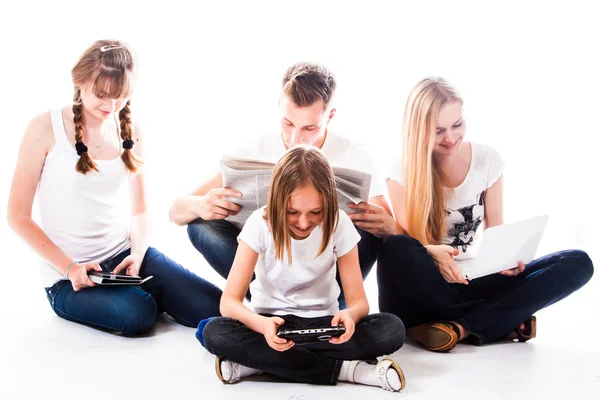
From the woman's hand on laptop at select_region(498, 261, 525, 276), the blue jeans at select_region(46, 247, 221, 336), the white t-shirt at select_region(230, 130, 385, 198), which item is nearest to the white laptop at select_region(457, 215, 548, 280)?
the woman's hand on laptop at select_region(498, 261, 525, 276)

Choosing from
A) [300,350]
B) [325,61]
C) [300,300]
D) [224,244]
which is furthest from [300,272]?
[325,61]

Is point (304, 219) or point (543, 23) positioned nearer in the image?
point (304, 219)

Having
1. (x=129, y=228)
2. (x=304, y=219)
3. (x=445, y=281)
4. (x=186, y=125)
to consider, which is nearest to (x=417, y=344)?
(x=445, y=281)

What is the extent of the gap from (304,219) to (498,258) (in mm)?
526

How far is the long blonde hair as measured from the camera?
2070 millimetres

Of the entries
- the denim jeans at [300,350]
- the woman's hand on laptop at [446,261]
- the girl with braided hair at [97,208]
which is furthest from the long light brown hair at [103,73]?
the woman's hand on laptop at [446,261]

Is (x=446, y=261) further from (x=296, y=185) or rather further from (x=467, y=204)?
(x=296, y=185)

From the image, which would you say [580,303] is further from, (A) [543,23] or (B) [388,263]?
(A) [543,23]

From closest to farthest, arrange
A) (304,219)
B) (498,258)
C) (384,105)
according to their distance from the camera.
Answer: (304,219)
(498,258)
(384,105)

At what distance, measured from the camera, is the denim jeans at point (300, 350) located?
1.76 metres

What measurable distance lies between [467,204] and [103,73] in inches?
39.7

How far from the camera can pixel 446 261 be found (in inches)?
79.7

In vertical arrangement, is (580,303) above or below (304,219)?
below

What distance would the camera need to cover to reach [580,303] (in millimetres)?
2459
